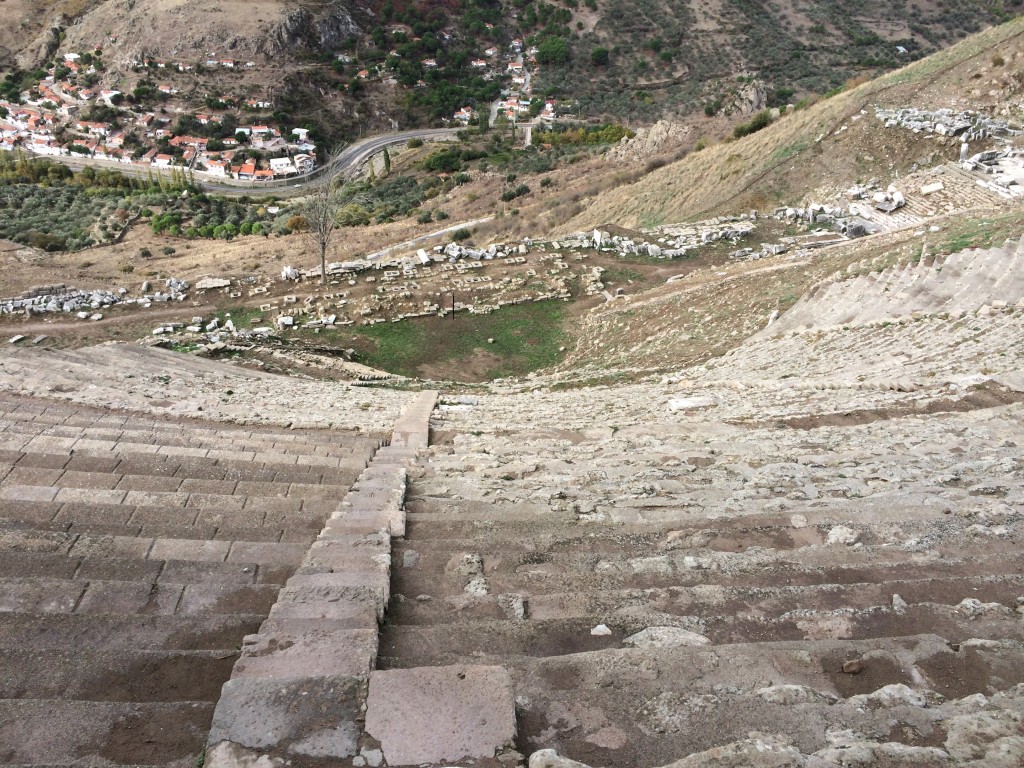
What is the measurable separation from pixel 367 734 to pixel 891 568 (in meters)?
3.74

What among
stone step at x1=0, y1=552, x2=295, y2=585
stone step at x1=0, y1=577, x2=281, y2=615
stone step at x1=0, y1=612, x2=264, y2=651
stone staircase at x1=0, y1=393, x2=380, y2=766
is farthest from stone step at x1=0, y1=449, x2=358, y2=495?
stone step at x1=0, y1=612, x2=264, y2=651

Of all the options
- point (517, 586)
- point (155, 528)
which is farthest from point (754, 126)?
point (155, 528)

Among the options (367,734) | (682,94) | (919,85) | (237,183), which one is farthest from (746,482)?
(682,94)

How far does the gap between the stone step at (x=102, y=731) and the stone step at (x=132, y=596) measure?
38.0 inches

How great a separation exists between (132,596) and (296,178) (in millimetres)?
68110

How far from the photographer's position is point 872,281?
1484 cm

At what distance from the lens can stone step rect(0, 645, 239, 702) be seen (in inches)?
126

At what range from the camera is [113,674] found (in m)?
3.34

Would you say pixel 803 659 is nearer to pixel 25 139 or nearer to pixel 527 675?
pixel 527 675

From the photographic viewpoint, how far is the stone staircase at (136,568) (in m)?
2.97

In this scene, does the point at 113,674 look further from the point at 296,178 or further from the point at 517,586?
the point at 296,178

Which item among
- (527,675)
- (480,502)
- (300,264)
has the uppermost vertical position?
(527,675)

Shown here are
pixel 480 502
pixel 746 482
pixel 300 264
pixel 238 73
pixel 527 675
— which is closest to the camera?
pixel 527 675

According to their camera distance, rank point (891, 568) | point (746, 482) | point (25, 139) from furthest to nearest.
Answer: point (25, 139), point (746, 482), point (891, 568)
